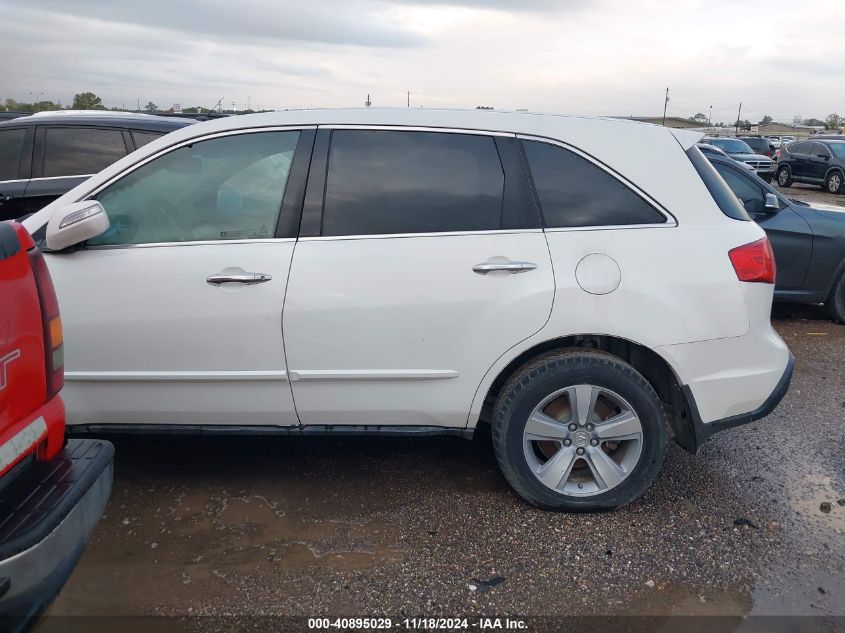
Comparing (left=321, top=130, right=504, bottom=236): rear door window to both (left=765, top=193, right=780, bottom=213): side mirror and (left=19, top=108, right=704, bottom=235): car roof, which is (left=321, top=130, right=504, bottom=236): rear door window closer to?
(left=19, top=108, right=704, bottom=235): car roof

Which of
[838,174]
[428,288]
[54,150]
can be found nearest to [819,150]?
[838,174]

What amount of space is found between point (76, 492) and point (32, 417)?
268mm

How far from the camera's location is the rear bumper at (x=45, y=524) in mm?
1865

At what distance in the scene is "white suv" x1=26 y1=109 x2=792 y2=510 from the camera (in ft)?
9.89

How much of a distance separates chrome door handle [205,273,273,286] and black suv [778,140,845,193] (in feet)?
70.8

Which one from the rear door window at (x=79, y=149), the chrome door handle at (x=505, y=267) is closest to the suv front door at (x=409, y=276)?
the chrome door handle at (x=505, y=267)

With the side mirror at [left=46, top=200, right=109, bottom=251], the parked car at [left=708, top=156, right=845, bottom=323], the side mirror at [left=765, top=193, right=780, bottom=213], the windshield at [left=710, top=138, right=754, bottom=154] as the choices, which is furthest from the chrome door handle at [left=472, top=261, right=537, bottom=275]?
the windshield at [left=710, top=138, right=754, bottom=154]

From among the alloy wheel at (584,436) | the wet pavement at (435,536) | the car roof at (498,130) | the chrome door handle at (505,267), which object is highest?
the car roof at (498,130)

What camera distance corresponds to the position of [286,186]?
318cm

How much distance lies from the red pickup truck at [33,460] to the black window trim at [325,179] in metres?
1.17

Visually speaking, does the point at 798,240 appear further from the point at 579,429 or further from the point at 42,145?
the point at 42,145

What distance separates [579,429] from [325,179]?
1.61 m

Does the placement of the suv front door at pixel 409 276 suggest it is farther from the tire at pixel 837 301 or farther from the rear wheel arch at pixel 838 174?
the rear wheel arch at pixel 838 174

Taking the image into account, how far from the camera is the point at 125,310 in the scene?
3061mm
